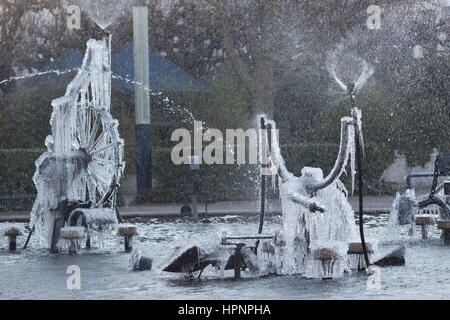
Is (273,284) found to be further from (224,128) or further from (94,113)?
(224,128)

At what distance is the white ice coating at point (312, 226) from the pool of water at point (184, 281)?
25 cm

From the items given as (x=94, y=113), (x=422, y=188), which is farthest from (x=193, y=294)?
(x=422, y=188)

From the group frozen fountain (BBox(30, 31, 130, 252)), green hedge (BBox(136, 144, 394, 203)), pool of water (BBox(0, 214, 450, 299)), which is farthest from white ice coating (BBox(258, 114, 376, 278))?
green hedge (BBox(136, 144, 394, 203))

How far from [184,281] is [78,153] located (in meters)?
5.06

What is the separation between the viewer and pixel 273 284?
39.7 feet

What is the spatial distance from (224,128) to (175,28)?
377 inches

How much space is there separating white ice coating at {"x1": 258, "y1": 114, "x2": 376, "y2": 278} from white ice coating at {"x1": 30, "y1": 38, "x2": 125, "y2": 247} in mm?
4425

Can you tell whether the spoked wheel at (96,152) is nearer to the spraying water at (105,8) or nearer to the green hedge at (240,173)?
the green hedge at (240,173)

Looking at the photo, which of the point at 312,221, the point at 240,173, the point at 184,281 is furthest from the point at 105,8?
the point at 184,281

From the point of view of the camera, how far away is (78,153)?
17.0 m

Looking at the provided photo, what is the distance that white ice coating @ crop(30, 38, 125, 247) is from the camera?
1652 cm

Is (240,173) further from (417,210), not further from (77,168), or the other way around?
(77,168)

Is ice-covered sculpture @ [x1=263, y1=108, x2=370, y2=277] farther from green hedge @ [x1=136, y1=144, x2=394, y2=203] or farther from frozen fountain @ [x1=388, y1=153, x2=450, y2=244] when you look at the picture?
green hedge @ [x1=136, y1=144, x2=394, y2=203]
